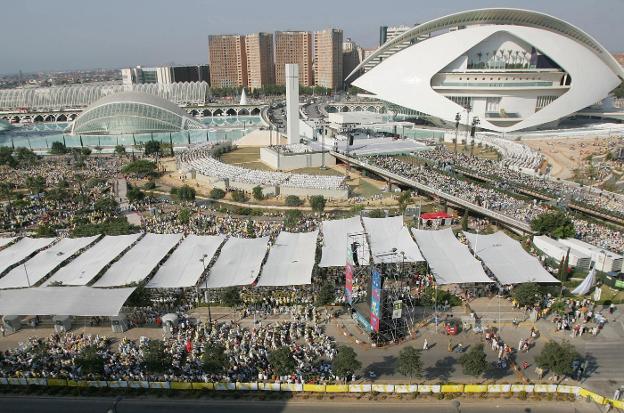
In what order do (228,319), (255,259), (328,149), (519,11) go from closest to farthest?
1. (228,319)
2. (255,259)
3. (328,149)
4. (519,11)

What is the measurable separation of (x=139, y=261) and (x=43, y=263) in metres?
4.05

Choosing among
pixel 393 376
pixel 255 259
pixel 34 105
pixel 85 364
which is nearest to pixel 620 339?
pixel 393 376

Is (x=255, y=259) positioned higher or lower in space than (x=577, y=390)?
higher

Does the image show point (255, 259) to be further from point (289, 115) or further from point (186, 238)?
point (289, 115)

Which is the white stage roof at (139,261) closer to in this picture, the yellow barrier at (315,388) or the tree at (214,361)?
the tree at (214,361)

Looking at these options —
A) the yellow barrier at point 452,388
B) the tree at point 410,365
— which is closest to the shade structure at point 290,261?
the tree at point 410,365

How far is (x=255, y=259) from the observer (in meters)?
17.8

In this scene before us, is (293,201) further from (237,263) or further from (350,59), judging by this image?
(350,59)

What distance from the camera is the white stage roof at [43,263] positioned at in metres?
16.8

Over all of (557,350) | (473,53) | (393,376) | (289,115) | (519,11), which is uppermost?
(519,11)

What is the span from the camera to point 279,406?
37.6 feet

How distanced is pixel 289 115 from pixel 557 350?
35826mm

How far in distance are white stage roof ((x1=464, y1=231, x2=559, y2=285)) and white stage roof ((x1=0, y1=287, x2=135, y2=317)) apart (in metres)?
13.5

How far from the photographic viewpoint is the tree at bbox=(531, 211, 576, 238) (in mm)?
19312
